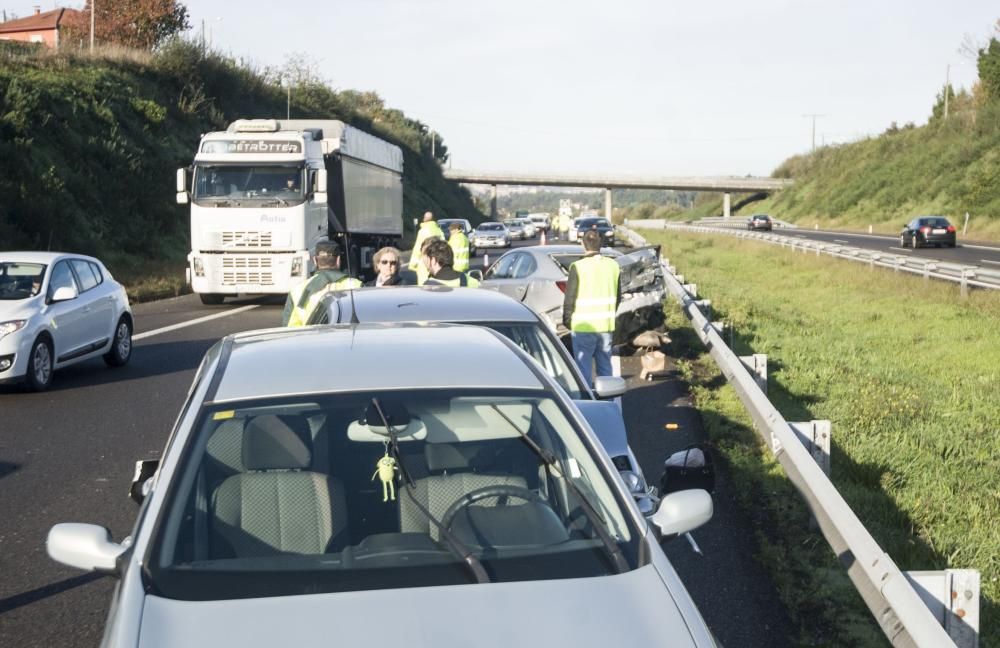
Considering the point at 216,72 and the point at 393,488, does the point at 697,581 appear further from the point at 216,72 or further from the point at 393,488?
the point at 216,72

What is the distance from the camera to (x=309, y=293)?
9.73m

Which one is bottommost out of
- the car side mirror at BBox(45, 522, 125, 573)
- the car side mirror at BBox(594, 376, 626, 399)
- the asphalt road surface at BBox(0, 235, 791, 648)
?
the asphalt road surface at BBox(0, 235, 791, 648)

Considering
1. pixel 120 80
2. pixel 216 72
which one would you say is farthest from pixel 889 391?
pixel 216 72

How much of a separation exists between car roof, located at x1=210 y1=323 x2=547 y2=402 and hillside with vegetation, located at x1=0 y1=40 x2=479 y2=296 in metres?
23.5

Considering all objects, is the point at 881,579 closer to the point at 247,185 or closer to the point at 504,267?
the point at 504,267

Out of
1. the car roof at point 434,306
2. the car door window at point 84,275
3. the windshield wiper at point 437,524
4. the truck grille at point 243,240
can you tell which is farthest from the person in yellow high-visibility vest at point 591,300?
the truck grille at point 243,240

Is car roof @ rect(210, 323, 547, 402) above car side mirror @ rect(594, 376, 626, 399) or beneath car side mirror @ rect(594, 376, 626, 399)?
above

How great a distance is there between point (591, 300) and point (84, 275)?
7076mm

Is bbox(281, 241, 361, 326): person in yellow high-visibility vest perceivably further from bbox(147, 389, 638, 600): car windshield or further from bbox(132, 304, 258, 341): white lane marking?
bbox(132, 304, 258, 341): white lane marking

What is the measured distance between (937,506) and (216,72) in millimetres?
52659

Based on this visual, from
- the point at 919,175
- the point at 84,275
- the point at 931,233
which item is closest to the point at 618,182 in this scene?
the point at 919,175

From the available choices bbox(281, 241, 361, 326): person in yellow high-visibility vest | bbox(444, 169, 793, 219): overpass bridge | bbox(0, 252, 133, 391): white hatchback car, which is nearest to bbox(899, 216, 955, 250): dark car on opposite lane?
bbox(0, 252, 133, 391): white hatchback car

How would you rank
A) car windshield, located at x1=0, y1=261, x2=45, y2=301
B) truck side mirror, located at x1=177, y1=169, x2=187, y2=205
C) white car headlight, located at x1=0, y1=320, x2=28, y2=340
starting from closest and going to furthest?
white car headlight, located at x1=0, y1=320, x2=28, y2=340 → car windshield, located at x1=0, y1=261, x2=45, y2=301 → truck side mirror, located at x1=177, y1=169, x2=187, y2=205

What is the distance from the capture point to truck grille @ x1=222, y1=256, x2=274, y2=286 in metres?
24.4
